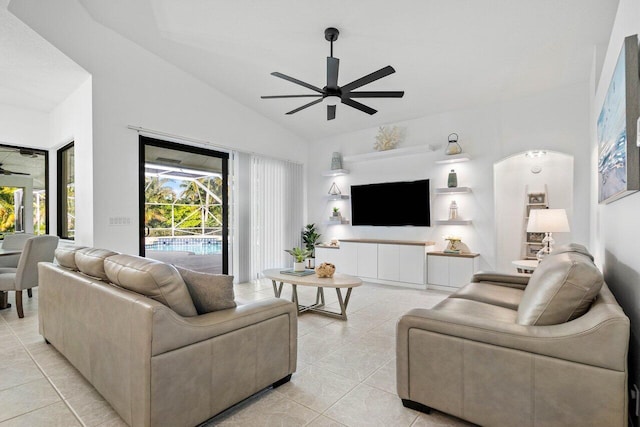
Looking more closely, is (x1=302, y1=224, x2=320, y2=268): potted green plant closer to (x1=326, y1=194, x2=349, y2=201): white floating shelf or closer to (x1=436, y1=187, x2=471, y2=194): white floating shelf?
(x1=326, y1=194, x2=349, y2=201): white floating shelf

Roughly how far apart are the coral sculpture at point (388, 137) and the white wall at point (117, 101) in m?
2.97

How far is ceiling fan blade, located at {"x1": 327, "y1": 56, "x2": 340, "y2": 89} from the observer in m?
3.03

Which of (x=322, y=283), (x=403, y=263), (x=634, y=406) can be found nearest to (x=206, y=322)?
(x=322, y=283)

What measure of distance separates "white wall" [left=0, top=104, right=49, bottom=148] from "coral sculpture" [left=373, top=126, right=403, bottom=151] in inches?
219

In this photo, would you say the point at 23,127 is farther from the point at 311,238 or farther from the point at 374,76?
the point at 374,76

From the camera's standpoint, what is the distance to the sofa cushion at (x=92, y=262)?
207cm

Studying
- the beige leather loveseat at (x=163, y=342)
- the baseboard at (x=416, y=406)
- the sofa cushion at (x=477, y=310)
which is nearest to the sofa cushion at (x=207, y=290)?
the beige leather loveseat at (x=163, y=342)

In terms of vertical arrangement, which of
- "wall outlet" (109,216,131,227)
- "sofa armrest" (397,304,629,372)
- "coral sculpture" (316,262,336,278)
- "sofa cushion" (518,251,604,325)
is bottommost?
"coral sculpture" (316,262,336,278)

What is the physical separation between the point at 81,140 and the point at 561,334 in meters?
5.19

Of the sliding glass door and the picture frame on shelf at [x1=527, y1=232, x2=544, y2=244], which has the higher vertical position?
the sliding glass door

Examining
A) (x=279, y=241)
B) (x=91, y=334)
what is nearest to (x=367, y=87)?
(x=279, y=241)

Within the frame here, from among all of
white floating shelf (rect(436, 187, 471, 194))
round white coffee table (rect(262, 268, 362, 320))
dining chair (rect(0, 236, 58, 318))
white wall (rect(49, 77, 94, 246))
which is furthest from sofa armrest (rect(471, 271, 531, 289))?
dining chair (rect(0, 236, 58, 318))

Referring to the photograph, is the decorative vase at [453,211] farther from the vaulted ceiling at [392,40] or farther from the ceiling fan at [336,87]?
the ceiling fan at [336,87]

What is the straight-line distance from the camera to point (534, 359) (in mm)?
1502
